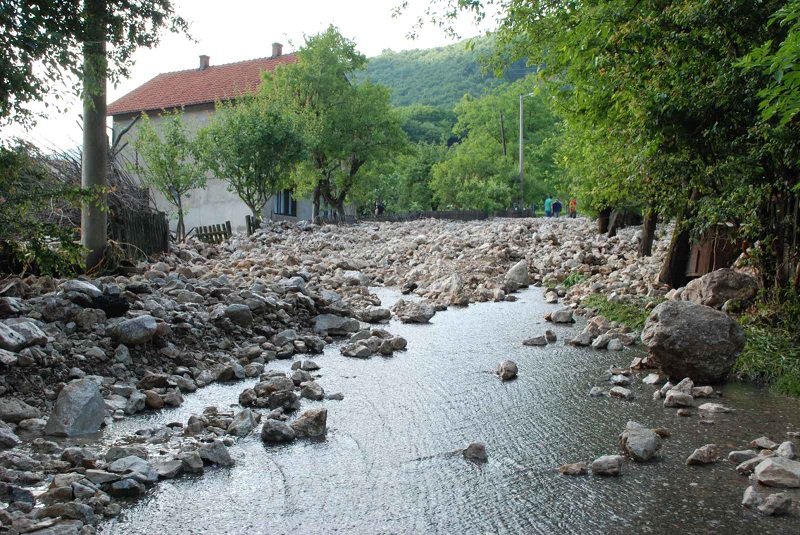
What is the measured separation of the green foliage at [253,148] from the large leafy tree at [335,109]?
27.8ft

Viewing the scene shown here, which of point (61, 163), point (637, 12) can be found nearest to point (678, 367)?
point (637, 12)

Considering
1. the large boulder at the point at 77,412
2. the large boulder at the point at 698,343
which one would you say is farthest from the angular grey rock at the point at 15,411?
the large boulder at the point at 698,343

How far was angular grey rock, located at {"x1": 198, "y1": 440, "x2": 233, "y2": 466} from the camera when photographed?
3846mm

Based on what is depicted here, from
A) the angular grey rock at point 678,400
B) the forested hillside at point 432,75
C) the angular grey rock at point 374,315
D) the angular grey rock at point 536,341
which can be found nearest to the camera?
the angular grey rock at point 678,400

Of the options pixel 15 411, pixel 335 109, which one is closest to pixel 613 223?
pixel 15 411

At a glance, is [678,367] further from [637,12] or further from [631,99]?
[637,12]

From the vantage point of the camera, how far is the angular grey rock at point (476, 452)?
4.02m

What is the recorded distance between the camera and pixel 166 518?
10.4ft

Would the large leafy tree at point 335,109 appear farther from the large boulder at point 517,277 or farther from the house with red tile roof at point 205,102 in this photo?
the large boulder at point 517,277

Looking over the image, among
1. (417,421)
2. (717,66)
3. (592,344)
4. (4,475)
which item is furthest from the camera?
(592,344)

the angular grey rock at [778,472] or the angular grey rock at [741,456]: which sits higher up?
the angular grey rock at [778,472]

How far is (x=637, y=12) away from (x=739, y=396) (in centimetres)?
441

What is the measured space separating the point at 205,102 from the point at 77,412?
33.5m

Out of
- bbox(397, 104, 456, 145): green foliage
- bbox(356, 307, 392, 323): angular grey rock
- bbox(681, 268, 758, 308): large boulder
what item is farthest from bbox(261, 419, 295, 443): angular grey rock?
bbox(397, 104, 456, 145): green foliage
